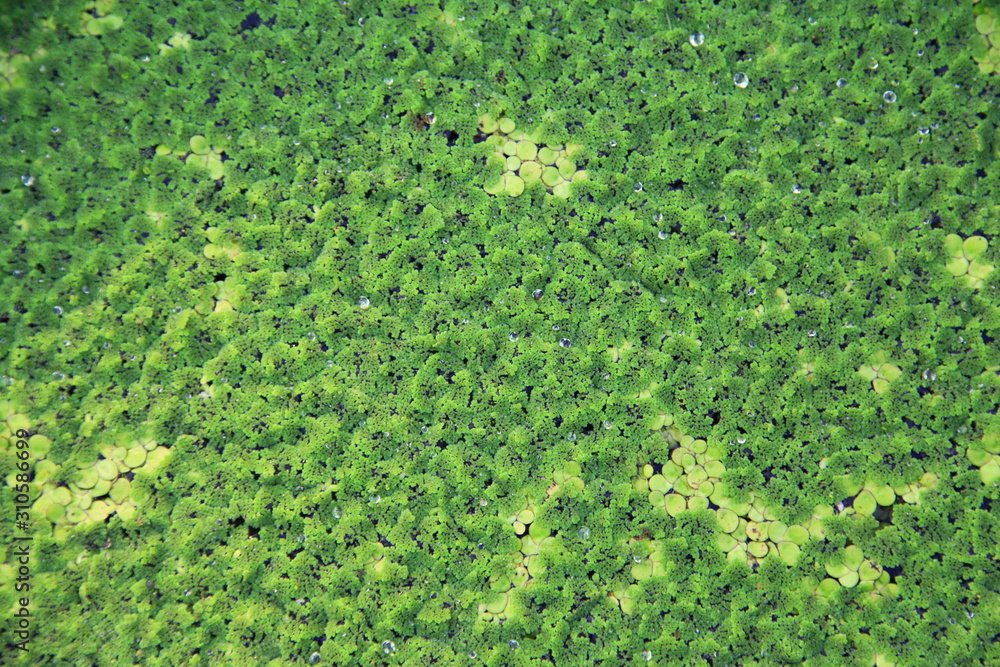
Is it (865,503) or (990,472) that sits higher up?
(990,472)

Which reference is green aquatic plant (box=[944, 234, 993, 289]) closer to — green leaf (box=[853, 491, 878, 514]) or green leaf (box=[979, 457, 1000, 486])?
green leaf (box=[979, 457, 1000, 486])

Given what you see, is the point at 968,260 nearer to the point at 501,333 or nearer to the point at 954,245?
the point at 954,245

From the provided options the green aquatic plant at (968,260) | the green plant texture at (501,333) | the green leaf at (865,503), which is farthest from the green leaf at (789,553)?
the green aquatic plant at (968,260)

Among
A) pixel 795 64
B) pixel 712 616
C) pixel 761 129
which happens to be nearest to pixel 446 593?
pixel 712 616

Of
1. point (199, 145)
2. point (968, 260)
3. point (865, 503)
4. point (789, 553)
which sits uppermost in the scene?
point (968, 260)

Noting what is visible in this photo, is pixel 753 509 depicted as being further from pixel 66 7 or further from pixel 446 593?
pixel 66 7

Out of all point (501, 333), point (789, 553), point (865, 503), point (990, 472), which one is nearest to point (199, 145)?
point (501, 333)

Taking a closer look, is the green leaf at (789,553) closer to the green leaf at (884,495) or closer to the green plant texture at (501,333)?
the green plant texture at (501,333)

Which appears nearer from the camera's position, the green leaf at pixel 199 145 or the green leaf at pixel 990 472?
the green leaf at pixel 990 472
